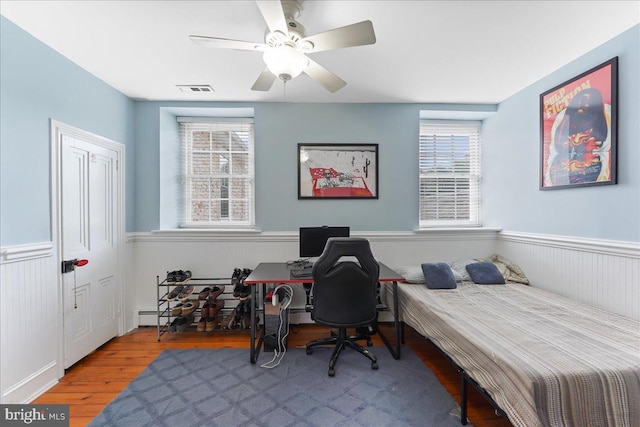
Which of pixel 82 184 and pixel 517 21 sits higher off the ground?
pixel 517 21

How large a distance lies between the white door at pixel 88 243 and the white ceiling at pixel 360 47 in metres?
0.86

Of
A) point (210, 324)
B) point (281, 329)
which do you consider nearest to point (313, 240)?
point (281, 329)

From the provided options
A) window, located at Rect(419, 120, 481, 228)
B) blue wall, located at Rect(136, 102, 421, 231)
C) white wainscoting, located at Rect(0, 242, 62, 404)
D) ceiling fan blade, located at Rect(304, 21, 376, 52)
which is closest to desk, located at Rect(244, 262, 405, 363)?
blue wall, located at Rect(136, 102, 421, 231)

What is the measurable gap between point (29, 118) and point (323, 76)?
7.20 ft

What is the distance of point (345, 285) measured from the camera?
2.09m

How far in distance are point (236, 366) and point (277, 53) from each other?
245 cm

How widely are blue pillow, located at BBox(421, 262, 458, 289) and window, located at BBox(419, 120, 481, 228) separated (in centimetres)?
94

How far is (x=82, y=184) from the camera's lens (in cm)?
234

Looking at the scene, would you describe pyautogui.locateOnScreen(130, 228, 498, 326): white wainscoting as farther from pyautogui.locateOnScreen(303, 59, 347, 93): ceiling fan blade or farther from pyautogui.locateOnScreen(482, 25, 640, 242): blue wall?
pyautogui.locateOnScreen(303, 59, 347, 93): ceiling fan blade

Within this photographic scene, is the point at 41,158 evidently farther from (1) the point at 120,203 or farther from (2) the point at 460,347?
(2) the point at 460,347

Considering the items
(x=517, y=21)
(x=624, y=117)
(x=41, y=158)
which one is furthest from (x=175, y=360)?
(x=624, y=117)

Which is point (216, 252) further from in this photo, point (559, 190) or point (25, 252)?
point (559, 190)

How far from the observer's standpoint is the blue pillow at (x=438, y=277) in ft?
8.41

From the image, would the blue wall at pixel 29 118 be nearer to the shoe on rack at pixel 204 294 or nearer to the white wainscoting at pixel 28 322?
the white wainscoting at pixel 28 322
